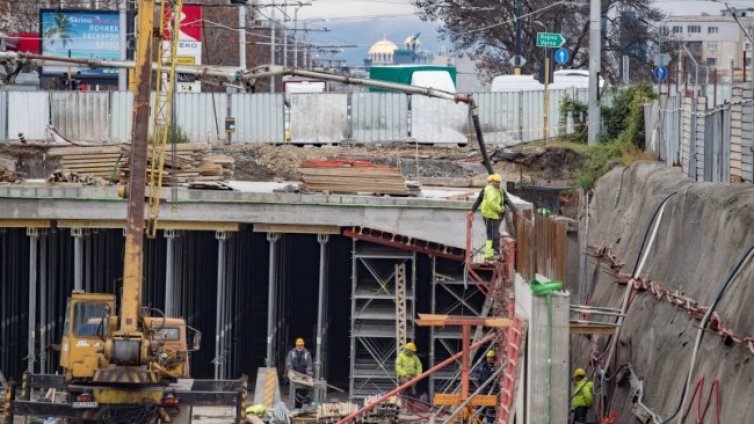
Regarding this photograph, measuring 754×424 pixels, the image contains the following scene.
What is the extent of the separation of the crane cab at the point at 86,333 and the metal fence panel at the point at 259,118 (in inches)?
863

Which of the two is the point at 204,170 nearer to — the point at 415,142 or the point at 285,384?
the point at 285,384

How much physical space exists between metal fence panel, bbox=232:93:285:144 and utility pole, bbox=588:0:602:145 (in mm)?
11109

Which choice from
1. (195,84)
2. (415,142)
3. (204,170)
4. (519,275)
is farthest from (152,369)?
(195,84)

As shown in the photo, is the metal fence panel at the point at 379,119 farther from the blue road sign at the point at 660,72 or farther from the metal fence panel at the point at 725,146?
the metal fence panel at the point at 725,146

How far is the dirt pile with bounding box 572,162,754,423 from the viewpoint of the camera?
64.1ft

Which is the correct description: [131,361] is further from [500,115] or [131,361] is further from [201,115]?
[500,115]

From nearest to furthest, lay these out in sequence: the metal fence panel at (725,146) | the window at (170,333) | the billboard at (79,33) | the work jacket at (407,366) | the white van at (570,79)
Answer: the metal fence panel at (725,146), the work jacket at (407,366), the window at (170,333), the white van at (570,79), the billboard at (79,33)

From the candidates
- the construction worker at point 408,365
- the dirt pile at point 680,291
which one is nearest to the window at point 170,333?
the construction worker at point 408,365

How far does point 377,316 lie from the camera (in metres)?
36.7

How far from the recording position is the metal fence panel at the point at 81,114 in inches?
1916

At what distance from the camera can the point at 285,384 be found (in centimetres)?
3838

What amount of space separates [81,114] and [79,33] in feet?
49.2

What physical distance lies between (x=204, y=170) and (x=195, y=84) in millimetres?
24818

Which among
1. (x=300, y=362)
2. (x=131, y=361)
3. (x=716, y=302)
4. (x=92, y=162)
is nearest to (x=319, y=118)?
(x=92, y=162)
